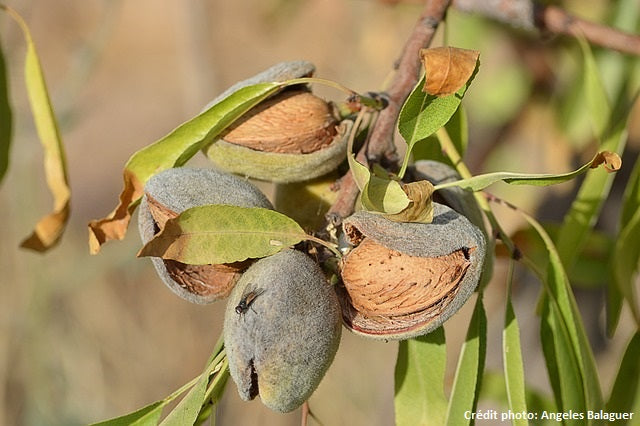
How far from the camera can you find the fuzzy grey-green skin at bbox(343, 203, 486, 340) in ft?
2.95

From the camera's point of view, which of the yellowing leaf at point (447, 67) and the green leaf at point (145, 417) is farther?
the green leaf at point (145, 417)

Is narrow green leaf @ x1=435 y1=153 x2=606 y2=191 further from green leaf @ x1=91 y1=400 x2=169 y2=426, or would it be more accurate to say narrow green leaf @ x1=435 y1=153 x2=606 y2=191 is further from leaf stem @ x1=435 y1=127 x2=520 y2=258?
green leaf @ x1=91 y1=400 x2=169 y2=426

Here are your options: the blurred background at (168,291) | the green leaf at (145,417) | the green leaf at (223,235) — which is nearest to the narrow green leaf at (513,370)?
the green leaf at (223,235)

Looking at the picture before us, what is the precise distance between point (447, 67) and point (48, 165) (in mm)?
726

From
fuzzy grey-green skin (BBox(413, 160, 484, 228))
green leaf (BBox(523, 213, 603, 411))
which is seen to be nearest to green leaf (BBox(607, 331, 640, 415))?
green leaf (BBox(523, 213, 603, 411))

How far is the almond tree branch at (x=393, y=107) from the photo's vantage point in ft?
3.37

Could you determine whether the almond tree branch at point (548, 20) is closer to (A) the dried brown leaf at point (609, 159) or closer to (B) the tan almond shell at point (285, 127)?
(B) the tan almond shell at point (285, 127)

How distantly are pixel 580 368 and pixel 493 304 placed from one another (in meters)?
1.96

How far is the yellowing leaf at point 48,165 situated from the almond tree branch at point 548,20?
2.71ft

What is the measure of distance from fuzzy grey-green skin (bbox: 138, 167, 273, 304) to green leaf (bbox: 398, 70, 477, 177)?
0.20 metres

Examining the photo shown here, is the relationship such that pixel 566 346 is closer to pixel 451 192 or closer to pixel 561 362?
pixel 561 362

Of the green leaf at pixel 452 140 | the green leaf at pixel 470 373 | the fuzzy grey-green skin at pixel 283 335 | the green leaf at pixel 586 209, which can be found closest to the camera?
the fuzzy grey-green skin at pixel 283 335

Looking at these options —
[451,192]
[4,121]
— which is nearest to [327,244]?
[451,192]

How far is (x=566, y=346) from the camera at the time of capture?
116 centimetres
